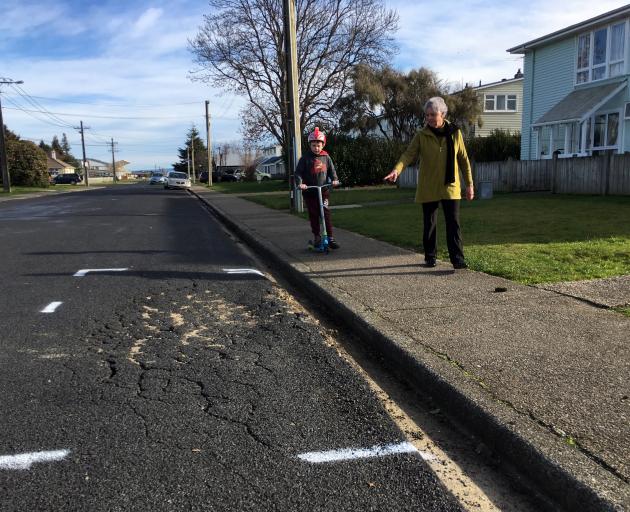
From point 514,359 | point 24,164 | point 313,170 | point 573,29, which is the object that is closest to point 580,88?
point 573,29

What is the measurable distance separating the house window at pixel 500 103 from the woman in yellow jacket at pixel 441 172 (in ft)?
133

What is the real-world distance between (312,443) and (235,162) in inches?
5625

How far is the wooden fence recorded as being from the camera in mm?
17781

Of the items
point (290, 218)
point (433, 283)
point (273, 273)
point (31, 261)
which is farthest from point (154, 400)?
point (290, 218)

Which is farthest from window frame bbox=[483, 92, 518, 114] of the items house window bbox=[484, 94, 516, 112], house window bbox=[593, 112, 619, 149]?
Result: house window bbox=[593, 112, 619, 149]

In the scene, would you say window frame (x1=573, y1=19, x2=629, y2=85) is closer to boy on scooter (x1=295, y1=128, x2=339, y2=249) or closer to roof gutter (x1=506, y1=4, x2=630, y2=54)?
roof gutter (x1=506, y1=4, x2=630, y2=54)

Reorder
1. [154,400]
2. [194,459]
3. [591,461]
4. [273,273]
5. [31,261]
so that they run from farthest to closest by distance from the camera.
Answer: [31,261], [273,273], [154,400], [194,459], [591,461]

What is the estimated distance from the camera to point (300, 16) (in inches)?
1467

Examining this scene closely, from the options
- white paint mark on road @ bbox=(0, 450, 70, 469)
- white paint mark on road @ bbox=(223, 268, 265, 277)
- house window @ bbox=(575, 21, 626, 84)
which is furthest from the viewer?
house window @ bbox=(575, 21, 626, 84)

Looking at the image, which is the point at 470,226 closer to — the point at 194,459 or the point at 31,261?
the point at 31,261

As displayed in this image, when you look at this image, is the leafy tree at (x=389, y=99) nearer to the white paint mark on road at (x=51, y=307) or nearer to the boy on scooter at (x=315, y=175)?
the boy on scooter at (x=315, y=175)

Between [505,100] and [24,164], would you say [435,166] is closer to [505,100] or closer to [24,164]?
[505,100]

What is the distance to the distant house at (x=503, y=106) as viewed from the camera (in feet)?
145

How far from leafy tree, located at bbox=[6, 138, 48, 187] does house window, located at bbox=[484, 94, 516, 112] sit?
44.3m
